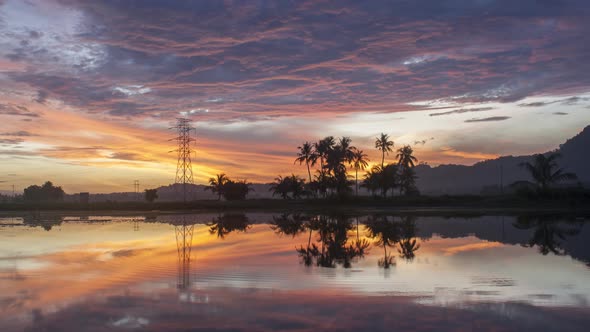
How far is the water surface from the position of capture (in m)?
11.1

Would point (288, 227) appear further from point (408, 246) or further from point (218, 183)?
point (218, 183)

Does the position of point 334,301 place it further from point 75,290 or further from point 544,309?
point 75,290

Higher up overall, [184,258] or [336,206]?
[336,206]

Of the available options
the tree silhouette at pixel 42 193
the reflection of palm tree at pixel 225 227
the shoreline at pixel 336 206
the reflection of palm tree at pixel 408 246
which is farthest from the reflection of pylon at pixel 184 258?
the tree silhouette at pixel 42 193

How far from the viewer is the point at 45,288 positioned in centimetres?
1552

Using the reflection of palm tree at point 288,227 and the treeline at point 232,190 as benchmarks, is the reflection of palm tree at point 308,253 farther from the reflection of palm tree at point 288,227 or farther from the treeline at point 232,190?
the treeline at point 232,190

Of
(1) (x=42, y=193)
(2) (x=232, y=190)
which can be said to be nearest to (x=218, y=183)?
(2) (x=232, y=190)

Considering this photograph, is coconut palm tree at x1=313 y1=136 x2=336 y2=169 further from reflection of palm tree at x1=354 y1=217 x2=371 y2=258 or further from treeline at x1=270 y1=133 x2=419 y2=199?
reflection of palm tree at x1=354 y1=217 x2=371 y2=258

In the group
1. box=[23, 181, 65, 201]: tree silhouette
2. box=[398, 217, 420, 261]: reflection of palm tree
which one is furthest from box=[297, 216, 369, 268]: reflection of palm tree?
box=[23, 181, 65, 201]: tree silhouette

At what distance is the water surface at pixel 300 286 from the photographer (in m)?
11.1

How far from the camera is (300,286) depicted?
49.9ft

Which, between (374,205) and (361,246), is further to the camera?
(374,205)

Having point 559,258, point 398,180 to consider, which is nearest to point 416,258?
point 559,258

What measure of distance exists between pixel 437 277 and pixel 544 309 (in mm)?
4809
